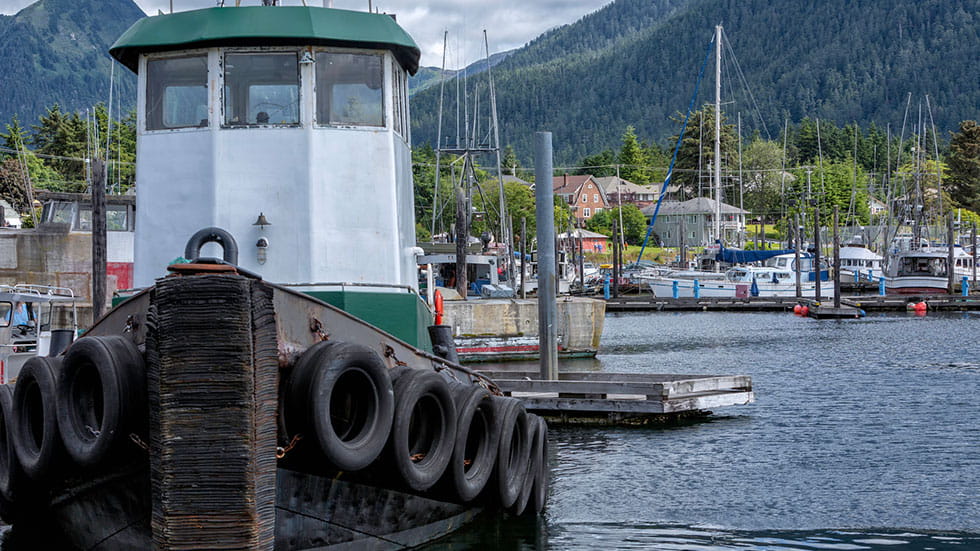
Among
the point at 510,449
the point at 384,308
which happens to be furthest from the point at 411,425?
the point at 510,449

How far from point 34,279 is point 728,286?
44469mm

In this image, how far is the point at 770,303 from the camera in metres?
60.9

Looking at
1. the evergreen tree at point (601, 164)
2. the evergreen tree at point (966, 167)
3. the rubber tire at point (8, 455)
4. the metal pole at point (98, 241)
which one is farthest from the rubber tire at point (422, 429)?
the evergreen tree at point (601, 164)

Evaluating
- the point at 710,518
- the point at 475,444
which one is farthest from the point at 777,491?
the point at 475,444

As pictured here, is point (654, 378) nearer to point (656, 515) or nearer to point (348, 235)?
point (656, 515)

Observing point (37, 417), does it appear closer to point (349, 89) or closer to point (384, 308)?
point (384, 308)

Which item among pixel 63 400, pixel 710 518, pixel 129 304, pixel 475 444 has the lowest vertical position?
pixel 710 518

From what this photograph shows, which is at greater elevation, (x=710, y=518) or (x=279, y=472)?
(x=279, y=472)

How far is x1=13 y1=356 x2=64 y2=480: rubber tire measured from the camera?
28.9ft

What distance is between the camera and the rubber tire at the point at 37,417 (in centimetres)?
880

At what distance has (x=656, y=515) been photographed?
13.5 metres

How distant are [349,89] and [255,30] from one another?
104 centimetres

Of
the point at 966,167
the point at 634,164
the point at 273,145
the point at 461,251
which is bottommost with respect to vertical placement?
the point at 461,251

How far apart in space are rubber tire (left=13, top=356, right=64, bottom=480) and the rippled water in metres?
3.73
